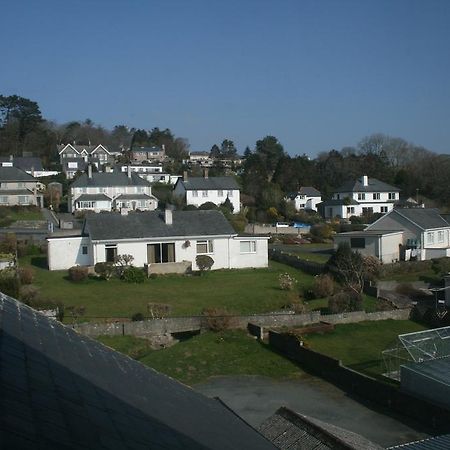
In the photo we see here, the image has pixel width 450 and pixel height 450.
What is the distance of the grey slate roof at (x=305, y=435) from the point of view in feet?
37.8

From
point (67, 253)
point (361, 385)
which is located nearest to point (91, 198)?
point (67, 253)

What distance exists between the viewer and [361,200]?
238ft

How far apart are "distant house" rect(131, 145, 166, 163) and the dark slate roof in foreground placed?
101 metres

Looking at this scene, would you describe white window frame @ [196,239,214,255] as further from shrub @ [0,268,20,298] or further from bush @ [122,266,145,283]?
shrub @ [0,268,20,298]

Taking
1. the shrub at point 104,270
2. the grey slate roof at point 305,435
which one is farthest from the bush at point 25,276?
the grey slate roof at point 305,435

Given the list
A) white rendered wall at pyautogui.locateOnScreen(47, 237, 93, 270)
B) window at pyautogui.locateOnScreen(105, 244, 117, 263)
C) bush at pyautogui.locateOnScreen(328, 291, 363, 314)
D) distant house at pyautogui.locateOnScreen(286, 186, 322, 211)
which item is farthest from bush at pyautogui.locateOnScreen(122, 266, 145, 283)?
distant house at pyautogui.locateOnScreen(286, 186, 322, 211)

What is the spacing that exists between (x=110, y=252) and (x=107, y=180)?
32641 millimetres

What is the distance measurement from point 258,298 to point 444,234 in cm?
2304

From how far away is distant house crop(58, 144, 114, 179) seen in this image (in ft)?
288

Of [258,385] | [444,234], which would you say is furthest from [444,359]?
[444,234]

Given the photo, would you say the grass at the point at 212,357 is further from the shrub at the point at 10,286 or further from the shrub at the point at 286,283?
the shrub at the point at 286,283

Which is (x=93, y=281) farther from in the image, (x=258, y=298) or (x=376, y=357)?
(x=376, y=357)

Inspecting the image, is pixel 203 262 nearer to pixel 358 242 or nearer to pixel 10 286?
pixel 358 242

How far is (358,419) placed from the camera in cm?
1677
